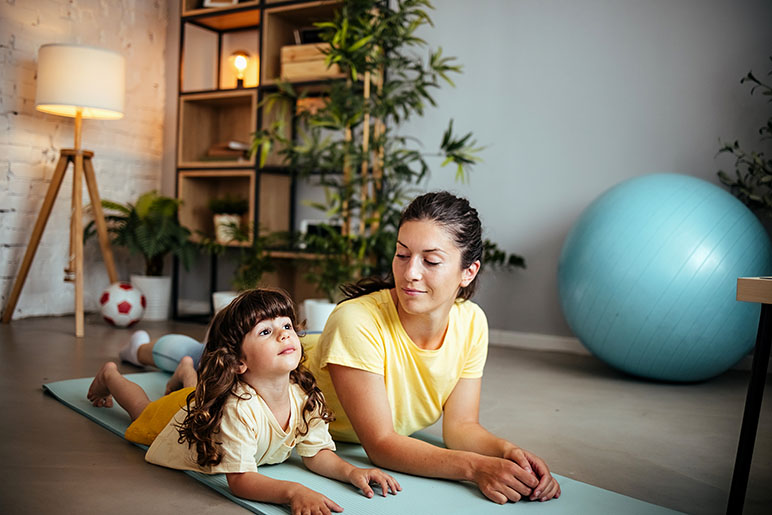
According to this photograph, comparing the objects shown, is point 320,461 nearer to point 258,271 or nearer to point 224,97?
point 258,271

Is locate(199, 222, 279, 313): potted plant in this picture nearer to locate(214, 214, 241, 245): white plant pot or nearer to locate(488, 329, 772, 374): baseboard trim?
locate(214, 214, 241, 245): white plant pot

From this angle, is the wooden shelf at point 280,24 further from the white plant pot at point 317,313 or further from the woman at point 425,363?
the woman at point 425,363

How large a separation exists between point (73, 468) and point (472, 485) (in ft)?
3.16

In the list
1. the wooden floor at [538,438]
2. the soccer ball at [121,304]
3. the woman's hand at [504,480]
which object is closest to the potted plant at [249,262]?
the soccer ball at [121,304]

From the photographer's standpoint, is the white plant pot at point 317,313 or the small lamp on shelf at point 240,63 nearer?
the white plant pot at point 317,313

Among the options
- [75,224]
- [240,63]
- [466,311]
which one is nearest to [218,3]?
[240,63]

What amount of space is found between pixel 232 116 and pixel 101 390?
10.1 feet

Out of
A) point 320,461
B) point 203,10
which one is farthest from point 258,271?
point 320,461

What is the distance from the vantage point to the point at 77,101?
3.75 meters

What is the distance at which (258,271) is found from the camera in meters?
4.02

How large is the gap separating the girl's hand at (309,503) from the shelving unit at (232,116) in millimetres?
2721

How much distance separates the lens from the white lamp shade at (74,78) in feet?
12.3

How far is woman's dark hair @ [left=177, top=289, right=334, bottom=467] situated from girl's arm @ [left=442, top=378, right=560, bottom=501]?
0.35 m

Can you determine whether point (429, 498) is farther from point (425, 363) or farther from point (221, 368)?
point (221, 368)
